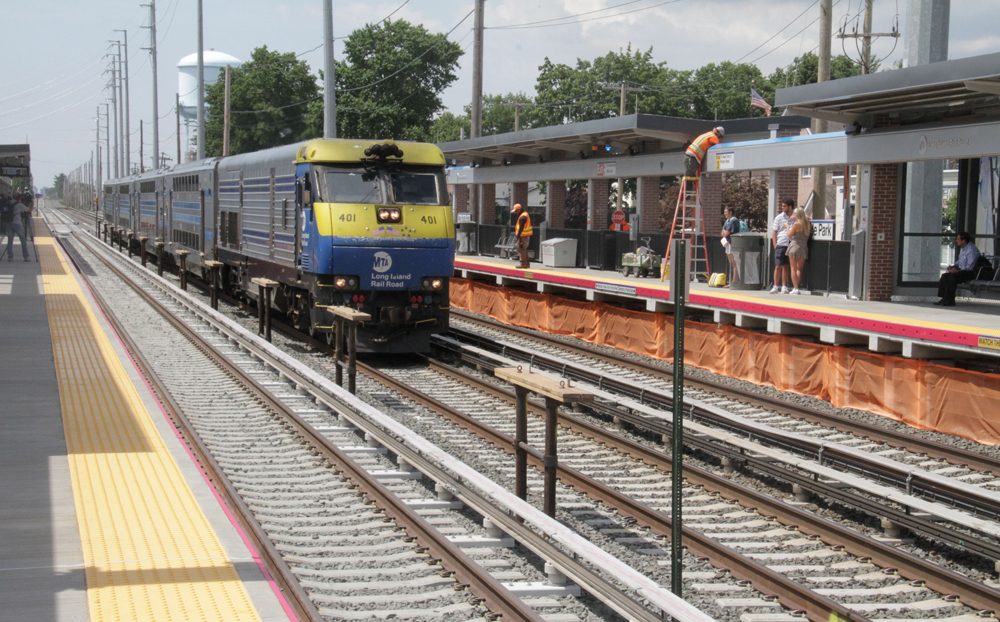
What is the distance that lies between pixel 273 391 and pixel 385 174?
Answer: 4.25 metres

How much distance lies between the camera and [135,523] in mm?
6887

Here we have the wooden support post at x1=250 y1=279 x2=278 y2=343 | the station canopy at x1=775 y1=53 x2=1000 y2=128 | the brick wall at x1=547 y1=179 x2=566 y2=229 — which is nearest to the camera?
the station canopy at x1=775 y1=53 x2=1000 y2=128

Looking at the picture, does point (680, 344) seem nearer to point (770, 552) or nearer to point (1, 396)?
point (770, 552)

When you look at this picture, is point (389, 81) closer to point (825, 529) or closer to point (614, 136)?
point (614, 136)

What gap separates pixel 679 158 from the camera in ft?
70.7

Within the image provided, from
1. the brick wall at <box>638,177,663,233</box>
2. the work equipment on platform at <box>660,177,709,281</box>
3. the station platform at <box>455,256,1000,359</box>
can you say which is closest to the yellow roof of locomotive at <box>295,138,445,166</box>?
the station platform at <box>455,256,1000,359</box>

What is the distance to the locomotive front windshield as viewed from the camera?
15.4 m

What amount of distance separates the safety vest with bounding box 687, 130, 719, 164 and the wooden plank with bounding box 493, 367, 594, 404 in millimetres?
13212

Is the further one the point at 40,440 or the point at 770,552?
the point at 40,440

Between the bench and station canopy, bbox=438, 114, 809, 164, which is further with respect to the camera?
station canopy, bbox=438, 114, 809, 164

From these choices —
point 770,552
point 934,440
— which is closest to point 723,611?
point 770,552

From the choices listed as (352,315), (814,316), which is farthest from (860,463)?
(352,315)

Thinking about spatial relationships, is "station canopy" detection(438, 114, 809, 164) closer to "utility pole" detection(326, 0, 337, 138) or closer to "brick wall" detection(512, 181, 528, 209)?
"brick wall" detection(512, 181, 528, 209)

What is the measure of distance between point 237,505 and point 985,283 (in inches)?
524
